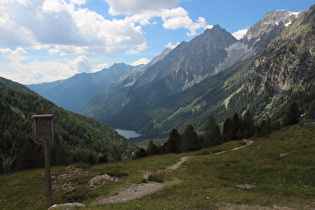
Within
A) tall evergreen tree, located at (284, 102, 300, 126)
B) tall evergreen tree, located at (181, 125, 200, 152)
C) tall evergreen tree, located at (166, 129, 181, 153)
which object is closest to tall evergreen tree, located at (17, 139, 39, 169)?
tall evergreen tree, located at (166, 129, 181, 153)

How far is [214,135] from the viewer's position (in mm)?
81062

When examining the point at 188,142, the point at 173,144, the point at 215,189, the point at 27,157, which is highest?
the point at 27,157

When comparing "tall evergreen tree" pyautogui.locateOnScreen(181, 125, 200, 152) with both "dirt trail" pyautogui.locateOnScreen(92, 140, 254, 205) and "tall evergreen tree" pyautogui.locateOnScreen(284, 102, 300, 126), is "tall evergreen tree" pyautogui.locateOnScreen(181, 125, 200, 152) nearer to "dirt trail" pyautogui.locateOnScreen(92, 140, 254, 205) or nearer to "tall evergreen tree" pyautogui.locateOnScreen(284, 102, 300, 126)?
"tall evergreen tree" pyautogui.locateOnScreen(284, 102, 300, 126)

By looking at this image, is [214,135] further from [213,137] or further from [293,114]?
[293,114]

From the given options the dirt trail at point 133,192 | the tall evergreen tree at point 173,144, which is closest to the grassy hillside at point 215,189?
the dirt trail at point 133,192

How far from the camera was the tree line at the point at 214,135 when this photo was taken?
72062 millimetres

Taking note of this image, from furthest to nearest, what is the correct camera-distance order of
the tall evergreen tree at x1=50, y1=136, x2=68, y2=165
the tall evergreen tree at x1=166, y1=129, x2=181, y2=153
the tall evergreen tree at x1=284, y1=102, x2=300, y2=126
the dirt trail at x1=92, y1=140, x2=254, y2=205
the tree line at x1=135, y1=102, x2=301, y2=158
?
the tall evergreen tree at x1=166, y1=129, x2=181, y2=153
the tall evergreen tree at x1=284, y1=102, x2=300, y2=126
the tree line at x1=135, y1=102, x2=301, y2=158
the tall evergreen tree at x1=50, y1=136, x2=68, y2=165
the dirt trail at x1=92, y1=140, x2=254, y2=205

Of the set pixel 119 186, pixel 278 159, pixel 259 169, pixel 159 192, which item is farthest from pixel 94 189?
pixel 278 159

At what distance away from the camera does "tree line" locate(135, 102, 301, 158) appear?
2837 inches

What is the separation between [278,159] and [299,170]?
936 centimetres

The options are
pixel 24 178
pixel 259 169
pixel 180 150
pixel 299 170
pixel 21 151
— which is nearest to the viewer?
pixel 299 170

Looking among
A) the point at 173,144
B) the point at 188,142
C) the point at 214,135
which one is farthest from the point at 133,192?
the point at 214,135

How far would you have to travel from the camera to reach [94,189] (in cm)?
2617

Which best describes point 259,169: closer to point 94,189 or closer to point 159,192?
point 159,192
